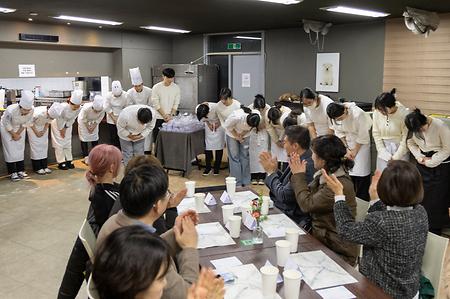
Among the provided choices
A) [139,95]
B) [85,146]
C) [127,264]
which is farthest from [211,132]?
[127,264]

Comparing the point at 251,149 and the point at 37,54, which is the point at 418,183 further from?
the point at 37,54

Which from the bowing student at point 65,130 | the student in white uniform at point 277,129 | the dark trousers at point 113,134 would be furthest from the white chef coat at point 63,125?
the student in white uniform at point 277,129

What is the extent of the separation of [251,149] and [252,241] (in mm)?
3651

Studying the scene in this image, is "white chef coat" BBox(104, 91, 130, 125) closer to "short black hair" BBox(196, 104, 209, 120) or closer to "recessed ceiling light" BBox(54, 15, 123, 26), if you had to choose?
"recessed ceiling light" BBox(54, 15, 123, 26)

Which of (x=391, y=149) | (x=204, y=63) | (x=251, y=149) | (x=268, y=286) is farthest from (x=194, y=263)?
(x=204, y=63)

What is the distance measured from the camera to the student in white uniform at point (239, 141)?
17.5ft

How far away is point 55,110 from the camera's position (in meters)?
6.20

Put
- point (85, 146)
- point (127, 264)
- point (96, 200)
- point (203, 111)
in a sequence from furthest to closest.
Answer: point (85, 146), point (203, 111), point (96, 200), point (127, 264)

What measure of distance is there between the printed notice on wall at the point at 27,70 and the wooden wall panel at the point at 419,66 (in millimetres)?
6040

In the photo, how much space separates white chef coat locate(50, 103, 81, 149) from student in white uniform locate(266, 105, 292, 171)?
2979 mm

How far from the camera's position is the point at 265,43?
861 centimetres

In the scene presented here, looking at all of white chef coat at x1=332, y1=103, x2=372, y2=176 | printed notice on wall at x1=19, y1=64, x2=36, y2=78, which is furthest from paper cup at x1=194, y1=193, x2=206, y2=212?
printed notice on wall at x1=19, y1=64, x2=36, y2=78

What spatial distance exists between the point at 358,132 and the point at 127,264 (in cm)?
390

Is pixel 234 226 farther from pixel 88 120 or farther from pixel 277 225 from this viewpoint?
pixel 88 120
